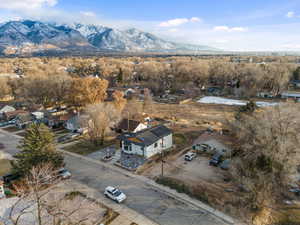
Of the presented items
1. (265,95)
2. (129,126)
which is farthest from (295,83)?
(129,126)

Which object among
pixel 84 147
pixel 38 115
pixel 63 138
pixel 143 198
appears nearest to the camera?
pixel 143 198

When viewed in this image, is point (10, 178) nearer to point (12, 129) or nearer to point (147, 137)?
point (147, 137)

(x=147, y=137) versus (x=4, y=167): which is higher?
(x=147, y=137)

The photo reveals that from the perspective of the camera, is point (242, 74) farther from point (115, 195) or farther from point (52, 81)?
point (115, 195)

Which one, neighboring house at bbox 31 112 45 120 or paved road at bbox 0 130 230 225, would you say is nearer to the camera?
paved road at bbox 0 130 230 225

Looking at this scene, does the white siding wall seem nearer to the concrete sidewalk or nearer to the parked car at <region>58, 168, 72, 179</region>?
the concrete sidewalk

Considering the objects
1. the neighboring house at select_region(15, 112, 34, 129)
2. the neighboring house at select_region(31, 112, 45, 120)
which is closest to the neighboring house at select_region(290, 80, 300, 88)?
the neighboring house at select_region(31, 112, 45, 120)

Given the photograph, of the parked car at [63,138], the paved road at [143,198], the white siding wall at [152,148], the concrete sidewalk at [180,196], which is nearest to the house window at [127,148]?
the white siding wall at [152,148]

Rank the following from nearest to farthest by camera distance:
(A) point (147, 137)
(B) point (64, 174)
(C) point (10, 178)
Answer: (C) point (10, 178) → (B) point (64, 174) → (A) point (147, 137)
